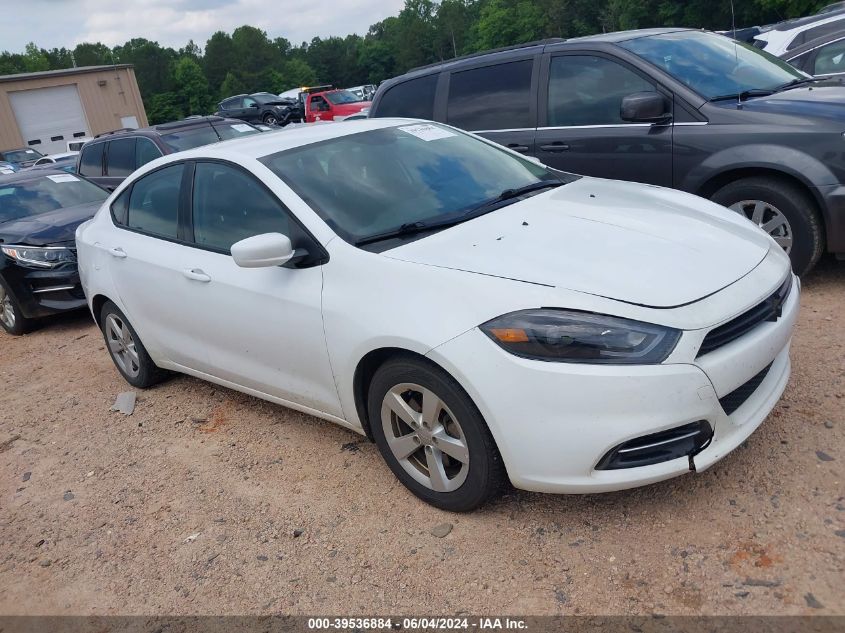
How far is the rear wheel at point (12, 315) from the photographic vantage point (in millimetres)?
6992

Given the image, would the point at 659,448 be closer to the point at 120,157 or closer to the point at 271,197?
the point at 271,197

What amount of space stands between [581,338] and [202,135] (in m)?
8.58

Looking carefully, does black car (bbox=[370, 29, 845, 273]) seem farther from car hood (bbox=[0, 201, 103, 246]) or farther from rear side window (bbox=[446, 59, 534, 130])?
car hood (bbox=[0, 201, 103, 246])

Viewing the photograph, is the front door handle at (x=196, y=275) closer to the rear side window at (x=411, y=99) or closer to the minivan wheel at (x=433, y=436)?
the minivan wheel at (x=433, y=436)

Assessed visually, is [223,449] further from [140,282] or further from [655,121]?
[655,121]

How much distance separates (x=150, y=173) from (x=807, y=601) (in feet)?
13.7

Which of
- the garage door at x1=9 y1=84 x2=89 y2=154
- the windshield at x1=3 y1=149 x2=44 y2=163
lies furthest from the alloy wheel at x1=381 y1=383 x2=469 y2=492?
the garage door at x1=9 y1=84 x2=89 y2=154

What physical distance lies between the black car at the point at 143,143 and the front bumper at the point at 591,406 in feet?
25.7

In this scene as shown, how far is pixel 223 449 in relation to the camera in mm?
4016

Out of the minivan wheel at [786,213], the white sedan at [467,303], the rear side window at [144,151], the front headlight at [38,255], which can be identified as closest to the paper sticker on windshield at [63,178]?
the rear side window at [144,151]

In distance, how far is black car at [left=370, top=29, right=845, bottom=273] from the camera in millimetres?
4555

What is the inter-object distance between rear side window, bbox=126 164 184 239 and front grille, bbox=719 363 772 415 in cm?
307

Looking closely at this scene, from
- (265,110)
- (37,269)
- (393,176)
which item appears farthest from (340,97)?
(393,176)

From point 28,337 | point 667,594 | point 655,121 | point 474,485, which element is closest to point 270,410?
point 474,485
